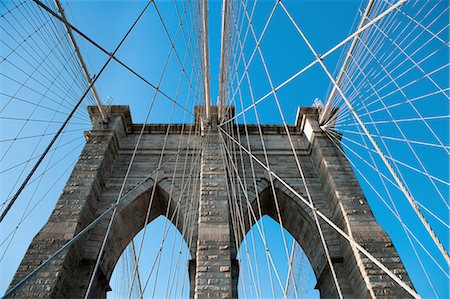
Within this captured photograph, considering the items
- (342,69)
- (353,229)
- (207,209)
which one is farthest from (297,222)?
(342,69)

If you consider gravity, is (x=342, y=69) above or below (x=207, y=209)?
above

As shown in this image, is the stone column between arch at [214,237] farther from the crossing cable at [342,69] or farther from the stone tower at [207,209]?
the crossing cable at [342,69]

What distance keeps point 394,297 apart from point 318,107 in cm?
510

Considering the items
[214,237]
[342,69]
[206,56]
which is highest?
[206,56]

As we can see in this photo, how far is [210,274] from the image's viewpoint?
5.33 meters

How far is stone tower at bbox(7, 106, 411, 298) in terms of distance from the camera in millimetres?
5426

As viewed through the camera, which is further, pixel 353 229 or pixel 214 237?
pixel 353 229

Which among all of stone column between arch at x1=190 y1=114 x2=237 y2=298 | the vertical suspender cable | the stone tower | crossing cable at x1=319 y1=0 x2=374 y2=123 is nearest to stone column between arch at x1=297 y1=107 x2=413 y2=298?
the stone tower

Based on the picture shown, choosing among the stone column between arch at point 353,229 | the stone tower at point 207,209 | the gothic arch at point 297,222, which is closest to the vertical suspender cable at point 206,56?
the stone tower at point 207,209

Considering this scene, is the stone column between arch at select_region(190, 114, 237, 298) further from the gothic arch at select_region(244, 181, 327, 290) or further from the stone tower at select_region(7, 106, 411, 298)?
the gothic arch at select_region(244, 181, 327, 290)

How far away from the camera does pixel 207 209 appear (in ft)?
21.0

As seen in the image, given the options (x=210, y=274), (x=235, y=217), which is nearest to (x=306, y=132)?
(x=235, y=217)

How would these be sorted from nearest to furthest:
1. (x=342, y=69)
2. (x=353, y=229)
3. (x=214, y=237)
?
(x=214, y=237) → (x=353, y=229) → (x=342, y=69)

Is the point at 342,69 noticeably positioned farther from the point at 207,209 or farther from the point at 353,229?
the point at 207,209
